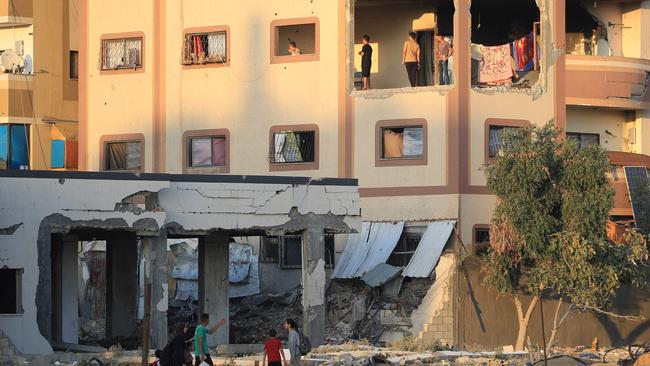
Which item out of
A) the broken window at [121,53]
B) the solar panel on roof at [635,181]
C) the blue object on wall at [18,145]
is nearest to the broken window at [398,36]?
the solar panel on roof at [635,181]

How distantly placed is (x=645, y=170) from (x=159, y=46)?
1508cm

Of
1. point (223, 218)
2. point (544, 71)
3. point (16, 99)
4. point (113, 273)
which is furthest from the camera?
point (16, 99)

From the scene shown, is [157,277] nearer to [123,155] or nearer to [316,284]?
[316,284]

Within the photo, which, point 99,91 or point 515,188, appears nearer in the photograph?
point 515,188

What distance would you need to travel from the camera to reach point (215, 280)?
3631 cm

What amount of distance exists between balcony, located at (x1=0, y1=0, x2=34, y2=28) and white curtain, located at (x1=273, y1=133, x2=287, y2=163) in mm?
10939

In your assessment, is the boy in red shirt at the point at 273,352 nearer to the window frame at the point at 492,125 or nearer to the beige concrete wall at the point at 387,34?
the window frame at the point at 492,125

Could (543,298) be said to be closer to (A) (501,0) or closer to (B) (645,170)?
(B) (645,170)

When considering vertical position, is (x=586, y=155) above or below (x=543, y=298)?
above

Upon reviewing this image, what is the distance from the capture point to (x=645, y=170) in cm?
4131

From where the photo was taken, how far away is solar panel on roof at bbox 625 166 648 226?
39375 millimetres

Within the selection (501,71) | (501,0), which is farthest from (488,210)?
(501,0)

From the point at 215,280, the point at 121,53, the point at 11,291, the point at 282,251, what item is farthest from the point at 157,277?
the point at 121,53

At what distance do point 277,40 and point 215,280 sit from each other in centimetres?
921
